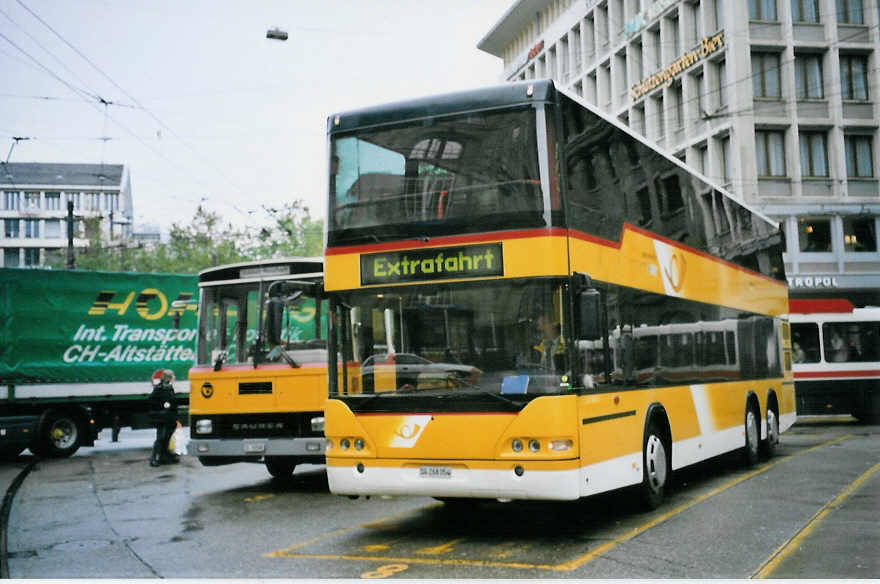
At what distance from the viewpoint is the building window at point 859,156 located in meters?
15.3

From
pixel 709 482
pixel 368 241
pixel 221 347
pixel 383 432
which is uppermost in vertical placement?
pixel 368 241

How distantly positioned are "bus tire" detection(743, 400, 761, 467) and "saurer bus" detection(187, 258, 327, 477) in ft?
20.3

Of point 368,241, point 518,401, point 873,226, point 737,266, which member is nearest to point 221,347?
point 368,241

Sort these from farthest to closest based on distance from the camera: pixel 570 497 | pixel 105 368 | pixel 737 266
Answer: pixel 105 368 < pixel 737 266 < pixel 570 497

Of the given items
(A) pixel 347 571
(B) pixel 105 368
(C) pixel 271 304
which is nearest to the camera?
(A) pixel 347 571

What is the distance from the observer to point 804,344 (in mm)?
23703

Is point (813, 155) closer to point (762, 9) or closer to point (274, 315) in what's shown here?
point (762, 9)

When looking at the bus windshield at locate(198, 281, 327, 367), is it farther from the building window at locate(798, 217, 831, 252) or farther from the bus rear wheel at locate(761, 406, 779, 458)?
the building window at locate(798, 217, 831, 252)

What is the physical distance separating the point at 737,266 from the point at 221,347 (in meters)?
7.50

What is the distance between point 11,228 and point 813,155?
673 inches

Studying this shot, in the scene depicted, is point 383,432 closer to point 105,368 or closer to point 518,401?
point 518,401

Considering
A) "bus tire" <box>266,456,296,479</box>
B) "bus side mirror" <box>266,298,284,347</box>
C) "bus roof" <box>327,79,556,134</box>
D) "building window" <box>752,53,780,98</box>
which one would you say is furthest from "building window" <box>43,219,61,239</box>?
"building window" <box>752,53,780,98</box>

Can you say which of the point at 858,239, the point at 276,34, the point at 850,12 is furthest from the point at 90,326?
the point at 858,239

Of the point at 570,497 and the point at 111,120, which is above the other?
the point at 111,120
